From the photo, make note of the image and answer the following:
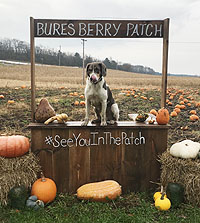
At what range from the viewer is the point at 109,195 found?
4164 millimetres

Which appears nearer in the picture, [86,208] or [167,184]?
[86,208]

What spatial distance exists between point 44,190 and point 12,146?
792 mm

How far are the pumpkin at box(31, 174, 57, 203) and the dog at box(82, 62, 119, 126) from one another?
3.39 feet

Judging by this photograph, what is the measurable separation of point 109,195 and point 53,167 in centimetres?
98

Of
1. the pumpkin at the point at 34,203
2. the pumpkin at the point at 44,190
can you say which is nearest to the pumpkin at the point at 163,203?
the pumpkin at the point at 44,190

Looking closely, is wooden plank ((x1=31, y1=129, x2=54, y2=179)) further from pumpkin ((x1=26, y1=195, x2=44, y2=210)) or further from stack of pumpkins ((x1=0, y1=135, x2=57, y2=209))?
pumpkin ((x1=26, y1=195, x2=44, y2=210))

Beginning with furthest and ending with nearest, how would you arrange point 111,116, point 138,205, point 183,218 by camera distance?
1. point 111,116
2. point 138,205
3. point 183,218

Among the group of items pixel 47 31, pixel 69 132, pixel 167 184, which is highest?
pixel 47 31

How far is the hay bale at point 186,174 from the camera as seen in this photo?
3.99 m

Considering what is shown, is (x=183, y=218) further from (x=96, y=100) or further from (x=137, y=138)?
(x=96, y=100)

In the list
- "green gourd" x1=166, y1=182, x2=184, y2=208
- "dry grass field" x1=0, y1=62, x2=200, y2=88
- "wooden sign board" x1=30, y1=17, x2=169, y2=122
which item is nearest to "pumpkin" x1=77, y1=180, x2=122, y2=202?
"green gourd" x1=166, y1=182, x2=184, y2=208

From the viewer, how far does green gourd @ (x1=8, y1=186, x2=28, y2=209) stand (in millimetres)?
3846

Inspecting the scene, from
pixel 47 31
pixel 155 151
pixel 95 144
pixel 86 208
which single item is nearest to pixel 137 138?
pixel 155 151

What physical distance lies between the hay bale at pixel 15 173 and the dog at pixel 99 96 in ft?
3.35
